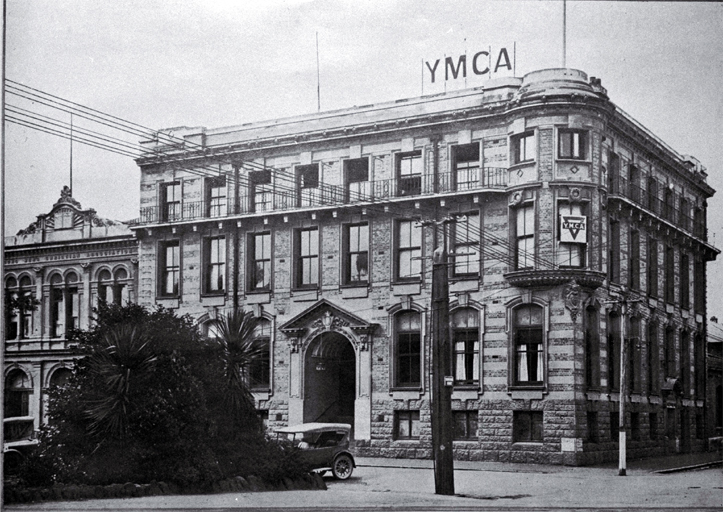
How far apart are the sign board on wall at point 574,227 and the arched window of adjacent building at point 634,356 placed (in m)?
3.97

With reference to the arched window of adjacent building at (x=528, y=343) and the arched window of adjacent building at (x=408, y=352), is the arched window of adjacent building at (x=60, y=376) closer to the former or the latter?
the arched window of adjacent building at (x=408, y=352)

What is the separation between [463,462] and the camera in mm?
32438

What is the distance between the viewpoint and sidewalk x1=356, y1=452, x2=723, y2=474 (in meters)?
30.6

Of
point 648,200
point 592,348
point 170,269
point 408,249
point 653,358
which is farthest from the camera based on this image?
point 653,358

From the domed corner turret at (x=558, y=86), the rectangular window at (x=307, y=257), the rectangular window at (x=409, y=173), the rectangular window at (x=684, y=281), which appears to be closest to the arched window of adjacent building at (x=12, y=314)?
the rectangular window at (x=307, y=257)

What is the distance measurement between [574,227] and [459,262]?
3.64 m

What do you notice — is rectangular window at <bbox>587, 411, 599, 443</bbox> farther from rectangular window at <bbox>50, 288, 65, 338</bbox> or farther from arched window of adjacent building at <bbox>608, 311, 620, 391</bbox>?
rectangular window at <bbox>50, 288, 65, 338</bbox>

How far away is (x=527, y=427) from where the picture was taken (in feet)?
109

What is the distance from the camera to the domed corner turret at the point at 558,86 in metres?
24.5

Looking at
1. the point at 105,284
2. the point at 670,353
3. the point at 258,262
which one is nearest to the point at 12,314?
the point at 105,284

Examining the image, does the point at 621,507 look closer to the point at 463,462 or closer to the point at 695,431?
the point at 463,462

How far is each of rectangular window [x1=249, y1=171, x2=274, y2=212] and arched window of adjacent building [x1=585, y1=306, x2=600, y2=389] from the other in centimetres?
1095

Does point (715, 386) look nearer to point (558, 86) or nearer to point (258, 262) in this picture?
point (558, 86)

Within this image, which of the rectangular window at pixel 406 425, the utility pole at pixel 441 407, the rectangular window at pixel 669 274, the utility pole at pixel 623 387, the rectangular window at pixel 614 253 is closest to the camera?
the utility pole at pixel 441 407
